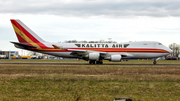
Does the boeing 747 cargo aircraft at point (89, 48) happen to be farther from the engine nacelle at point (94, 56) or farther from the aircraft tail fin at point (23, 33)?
the engine nacelle at point (94, 56)

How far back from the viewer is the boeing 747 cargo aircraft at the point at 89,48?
131 ft

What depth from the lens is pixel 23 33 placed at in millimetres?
40375

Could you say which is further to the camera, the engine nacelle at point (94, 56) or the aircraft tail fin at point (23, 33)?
the aircraft tail fin at point (23, 33)

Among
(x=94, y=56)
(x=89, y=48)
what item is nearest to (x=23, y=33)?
(x=89, y=48)

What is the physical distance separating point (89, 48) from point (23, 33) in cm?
1240

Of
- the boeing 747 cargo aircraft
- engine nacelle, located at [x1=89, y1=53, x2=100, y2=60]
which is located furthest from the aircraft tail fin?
engine nacelle, located at [x1=89, y1=53, x2=100, y2=60]

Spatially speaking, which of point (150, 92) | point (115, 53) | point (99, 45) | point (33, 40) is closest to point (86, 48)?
point (99, 45)

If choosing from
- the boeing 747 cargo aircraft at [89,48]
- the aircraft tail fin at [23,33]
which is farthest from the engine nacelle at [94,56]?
the aircraft tail fin at [23,33]

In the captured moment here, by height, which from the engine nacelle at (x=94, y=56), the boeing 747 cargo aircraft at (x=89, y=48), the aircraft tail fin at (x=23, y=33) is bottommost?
the engine nacelle at (x=94, y=56)

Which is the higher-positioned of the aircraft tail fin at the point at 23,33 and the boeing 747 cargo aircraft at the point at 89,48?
the aircraft tail fin at the point at 23,33

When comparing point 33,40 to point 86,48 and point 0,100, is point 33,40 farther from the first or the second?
point 0,100

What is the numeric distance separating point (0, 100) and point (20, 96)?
1059mm

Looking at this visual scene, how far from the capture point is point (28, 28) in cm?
4059

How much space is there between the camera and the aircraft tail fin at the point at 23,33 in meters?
39.9
